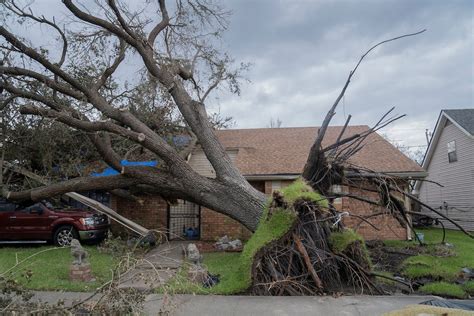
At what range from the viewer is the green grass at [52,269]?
22.9 ft

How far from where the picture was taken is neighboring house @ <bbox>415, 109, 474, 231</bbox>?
56.2ft

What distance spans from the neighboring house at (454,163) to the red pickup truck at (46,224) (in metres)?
14.0

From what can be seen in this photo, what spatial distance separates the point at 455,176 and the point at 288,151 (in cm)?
926

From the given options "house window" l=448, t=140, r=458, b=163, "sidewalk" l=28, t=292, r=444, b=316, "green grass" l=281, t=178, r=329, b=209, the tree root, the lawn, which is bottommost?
"sidewalk" l=28, t=292, r=444, b=316

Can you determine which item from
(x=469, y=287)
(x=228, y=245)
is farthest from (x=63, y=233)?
(x=469, y=287)

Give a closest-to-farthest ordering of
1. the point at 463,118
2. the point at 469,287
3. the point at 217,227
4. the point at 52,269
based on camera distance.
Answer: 1. the point at 469,287
2. the point at 52,269
3. the point at 217,227
4. the point at 463,118

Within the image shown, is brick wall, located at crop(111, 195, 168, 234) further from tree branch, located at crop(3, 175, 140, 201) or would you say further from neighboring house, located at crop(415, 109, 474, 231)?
neighboring house, located at crop(415, 109, 474, 231)

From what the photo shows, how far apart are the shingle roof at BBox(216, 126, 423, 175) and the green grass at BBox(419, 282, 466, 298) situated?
20.7 feet

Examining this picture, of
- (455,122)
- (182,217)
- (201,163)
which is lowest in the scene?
(182,217)

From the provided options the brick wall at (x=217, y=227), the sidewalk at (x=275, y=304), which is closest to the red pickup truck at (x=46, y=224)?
the brick wall at (x=217, y=227)

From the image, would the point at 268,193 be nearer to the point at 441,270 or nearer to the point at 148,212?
the point at 148,212

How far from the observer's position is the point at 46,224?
12.1 m

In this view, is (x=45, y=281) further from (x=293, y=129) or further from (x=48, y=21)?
(x=293, y=129)

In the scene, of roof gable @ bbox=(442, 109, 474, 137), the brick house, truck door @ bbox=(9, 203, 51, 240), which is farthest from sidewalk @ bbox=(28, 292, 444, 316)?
roof gable @ bbox=(442, 109, 474, 137)
